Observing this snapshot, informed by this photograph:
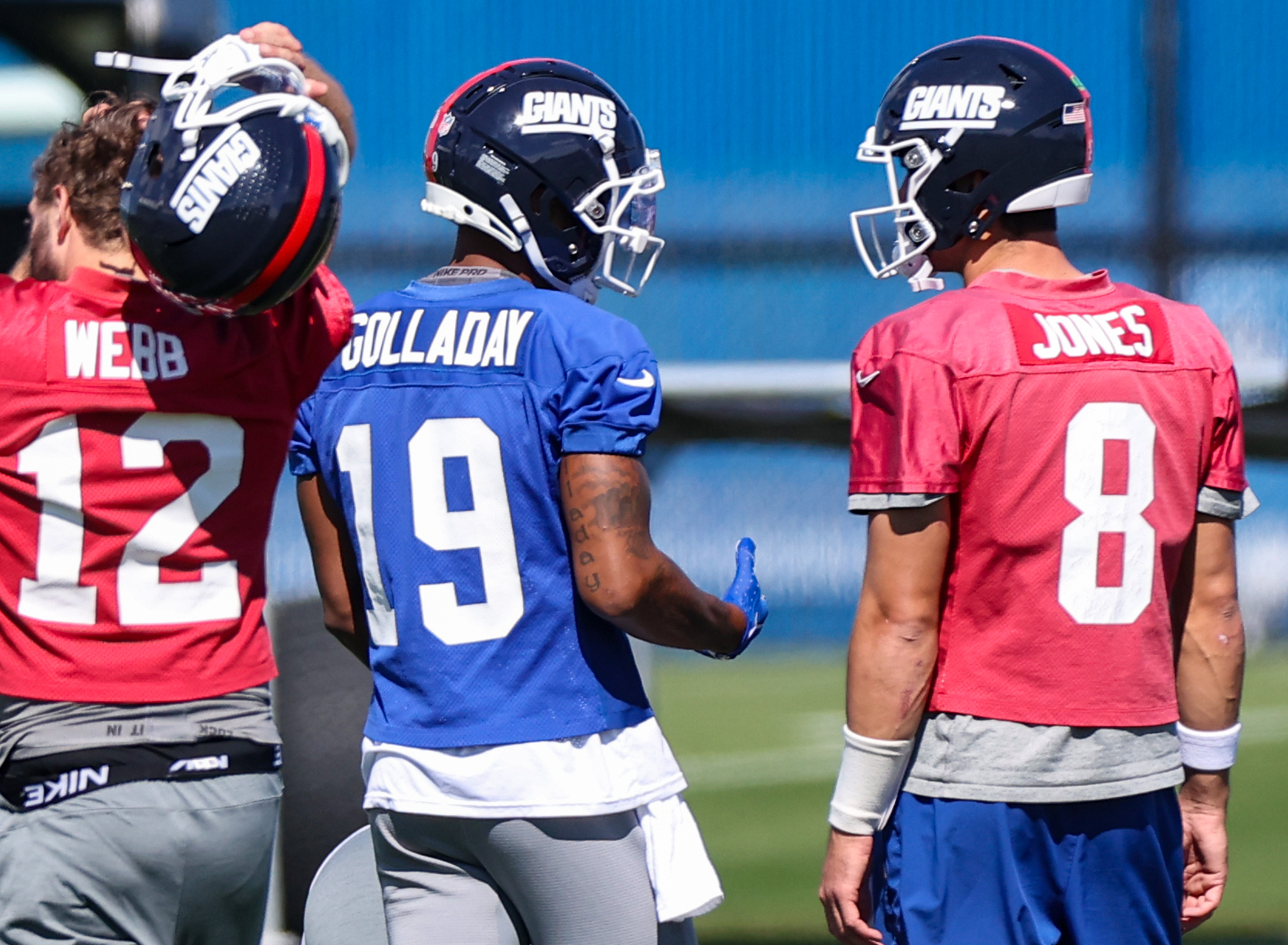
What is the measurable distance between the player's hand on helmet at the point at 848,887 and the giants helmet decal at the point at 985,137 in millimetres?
973

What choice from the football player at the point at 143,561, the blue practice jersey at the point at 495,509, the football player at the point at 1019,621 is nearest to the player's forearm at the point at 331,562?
the football player at the point at 143,561

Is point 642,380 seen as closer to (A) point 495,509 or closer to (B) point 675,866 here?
(A) point 495,509

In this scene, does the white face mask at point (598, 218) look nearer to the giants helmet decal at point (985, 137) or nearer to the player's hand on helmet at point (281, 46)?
the player's hand on helmet at point (281, 46)

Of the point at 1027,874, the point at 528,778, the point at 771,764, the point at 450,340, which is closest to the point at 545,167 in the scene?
the point at 450,340

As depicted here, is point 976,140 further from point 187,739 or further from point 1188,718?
point 187,739

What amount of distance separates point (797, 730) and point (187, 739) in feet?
18.5

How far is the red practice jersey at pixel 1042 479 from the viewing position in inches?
91.4

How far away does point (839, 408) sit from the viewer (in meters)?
6.52

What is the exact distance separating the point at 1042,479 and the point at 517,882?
0.98m

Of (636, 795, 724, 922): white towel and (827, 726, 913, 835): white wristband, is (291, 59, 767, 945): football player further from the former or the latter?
(827, 726, 913, 835): white wristband

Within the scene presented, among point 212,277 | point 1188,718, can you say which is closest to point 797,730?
point 1188,718

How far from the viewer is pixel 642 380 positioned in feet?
7.69

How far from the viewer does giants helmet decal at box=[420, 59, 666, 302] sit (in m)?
2.59

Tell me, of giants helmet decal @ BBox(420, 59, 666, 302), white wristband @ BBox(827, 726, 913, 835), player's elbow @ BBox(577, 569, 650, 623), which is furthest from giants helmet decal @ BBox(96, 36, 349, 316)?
white wristband @ BBox(827, 726, 913, 835)
